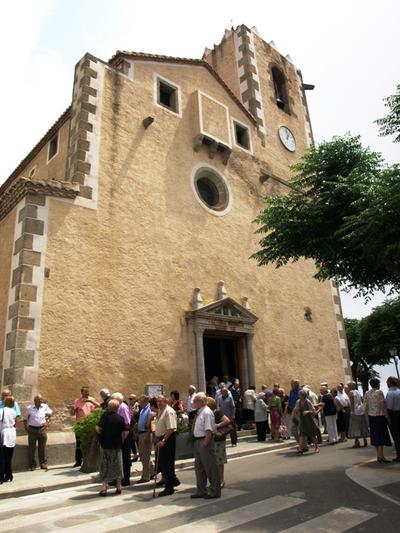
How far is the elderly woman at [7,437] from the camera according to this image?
26.0ft

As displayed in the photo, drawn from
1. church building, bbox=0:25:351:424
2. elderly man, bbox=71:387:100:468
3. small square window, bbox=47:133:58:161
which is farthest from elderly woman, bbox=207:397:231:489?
small square window, bbox=47:133:58:161

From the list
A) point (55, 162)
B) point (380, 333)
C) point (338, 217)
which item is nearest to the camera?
point (338, 217)

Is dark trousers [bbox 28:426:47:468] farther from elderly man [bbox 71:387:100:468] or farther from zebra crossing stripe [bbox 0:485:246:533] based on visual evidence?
zebra crossing stripe [bbox 0:485:246:533]

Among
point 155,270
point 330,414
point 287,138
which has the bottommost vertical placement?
point 330,414

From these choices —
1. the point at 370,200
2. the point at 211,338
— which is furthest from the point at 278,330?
the point at 370,200

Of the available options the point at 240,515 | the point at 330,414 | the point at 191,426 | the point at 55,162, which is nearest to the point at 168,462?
the point at 240,515

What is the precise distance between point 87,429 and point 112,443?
1.69 m

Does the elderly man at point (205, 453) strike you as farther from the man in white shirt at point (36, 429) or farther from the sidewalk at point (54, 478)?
the man in white shirt at point (36, 429)

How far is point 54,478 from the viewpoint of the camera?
26.1ft

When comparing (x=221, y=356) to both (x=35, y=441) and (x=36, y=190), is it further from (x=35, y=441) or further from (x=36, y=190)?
(x=36, y=190)

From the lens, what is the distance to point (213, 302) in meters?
13.9

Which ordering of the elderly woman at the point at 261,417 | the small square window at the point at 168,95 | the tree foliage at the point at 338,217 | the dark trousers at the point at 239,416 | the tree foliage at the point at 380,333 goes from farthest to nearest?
the tree foliage at the point at 380,333, the small square window at the point at 168,95, the dark trousers at the point at 239,416, the elderly woman at the point at 261,417, the tree foliage at the point at 338,217

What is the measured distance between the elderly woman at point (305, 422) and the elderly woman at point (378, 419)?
64.7 inches

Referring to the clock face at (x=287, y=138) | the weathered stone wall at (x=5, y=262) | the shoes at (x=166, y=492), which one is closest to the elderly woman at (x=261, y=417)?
the shoes at (x=166, y=492)
